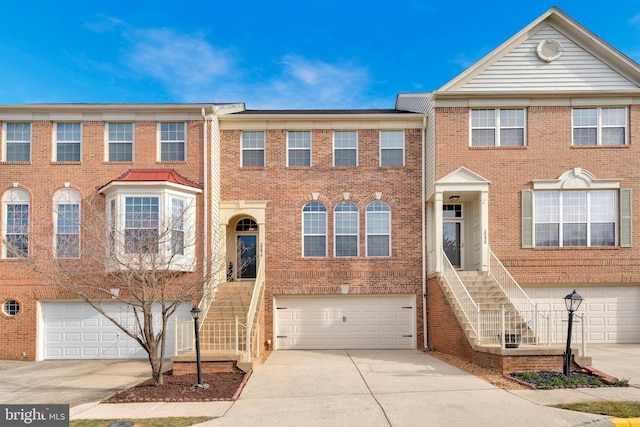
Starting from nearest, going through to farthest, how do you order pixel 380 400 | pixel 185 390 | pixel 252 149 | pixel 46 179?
1. pixel 380 400
2. pixel 185 390
3. pixel 46 179
4. pixel 252 149

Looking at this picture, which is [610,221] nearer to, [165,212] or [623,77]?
[623,77]

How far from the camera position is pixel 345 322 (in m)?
17.6

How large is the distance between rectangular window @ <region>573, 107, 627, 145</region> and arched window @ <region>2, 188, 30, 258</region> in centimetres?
1771

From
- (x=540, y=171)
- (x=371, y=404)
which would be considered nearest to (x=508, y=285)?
(x=540, y=171)

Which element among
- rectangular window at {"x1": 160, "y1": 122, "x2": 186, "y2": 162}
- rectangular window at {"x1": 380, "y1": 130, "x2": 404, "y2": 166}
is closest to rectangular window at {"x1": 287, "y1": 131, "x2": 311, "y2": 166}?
rectangular window at {"x1": 380, "y1": 130, "x2": 404, "y2": 166}

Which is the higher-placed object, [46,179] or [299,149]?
[299,149]

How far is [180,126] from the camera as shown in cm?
1714

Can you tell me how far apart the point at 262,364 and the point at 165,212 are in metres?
5.39

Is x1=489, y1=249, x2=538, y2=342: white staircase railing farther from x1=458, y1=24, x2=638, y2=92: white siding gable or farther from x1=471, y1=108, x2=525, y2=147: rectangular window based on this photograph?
x1=458, y1=24, x2=638, y2=92: white siding gable

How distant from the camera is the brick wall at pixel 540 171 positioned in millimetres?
16734

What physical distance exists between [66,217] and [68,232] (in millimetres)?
476

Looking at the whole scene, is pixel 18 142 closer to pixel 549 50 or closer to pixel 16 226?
pixel 16 226

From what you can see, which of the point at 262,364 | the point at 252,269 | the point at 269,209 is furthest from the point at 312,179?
the point at 262,364

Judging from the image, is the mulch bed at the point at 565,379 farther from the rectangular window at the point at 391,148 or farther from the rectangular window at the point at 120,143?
the rectangular window at the point at 120,143
